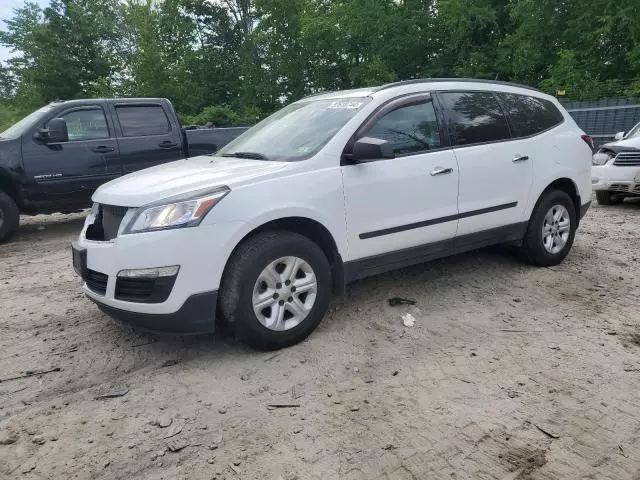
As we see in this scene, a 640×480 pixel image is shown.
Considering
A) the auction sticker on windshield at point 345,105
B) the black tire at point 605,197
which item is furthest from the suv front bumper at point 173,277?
the black tire at point 605,197

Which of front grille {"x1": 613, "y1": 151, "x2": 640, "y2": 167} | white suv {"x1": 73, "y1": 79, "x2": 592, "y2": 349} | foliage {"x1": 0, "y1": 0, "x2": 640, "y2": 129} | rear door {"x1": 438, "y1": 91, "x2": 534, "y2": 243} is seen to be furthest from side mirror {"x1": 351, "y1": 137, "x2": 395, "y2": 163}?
foliage {"x1": 0, "y1": 0, "x2": 640, "y2": 129}

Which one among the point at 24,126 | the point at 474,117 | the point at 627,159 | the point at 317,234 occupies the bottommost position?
the point at 317,234

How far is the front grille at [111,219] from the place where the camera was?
11.2 ft

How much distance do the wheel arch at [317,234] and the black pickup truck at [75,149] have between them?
17.0 feet

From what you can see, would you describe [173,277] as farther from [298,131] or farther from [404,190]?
[404,190]

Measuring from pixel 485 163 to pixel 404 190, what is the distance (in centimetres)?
100

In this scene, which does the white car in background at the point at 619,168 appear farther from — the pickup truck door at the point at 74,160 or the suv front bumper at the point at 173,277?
the pickup truck door at the point at 74,160

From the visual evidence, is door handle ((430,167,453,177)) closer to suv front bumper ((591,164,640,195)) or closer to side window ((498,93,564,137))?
side window ((498,93,564,137))

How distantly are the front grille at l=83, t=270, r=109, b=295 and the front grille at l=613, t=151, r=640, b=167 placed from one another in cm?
840

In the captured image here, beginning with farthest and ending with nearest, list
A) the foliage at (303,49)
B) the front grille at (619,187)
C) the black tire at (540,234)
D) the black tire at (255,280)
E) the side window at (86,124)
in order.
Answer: the foliage at (303,49) → the front grille at (619,187) → the side window at (86,124) → the black tire at (540,234) → the black tire at (255,280)

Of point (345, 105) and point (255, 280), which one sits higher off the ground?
point (345, 105)

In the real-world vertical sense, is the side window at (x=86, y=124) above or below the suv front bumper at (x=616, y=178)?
above

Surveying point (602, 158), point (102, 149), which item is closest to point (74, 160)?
point (102, 149)

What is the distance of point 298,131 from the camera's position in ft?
13.7
